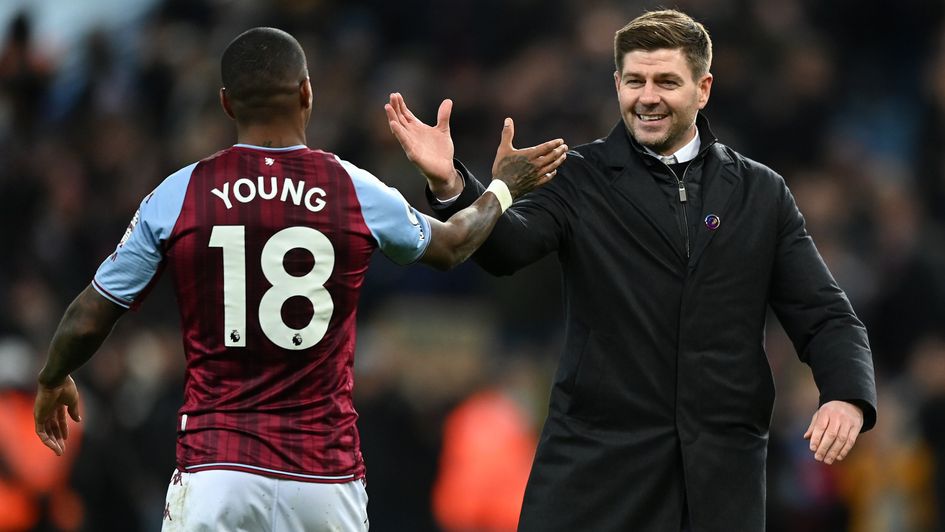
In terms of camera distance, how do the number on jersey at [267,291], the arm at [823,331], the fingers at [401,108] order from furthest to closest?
the fingers at [401,108], the arm at [823,331], the number on jersey at [267,291]

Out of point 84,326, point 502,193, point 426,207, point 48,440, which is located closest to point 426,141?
point 502,193

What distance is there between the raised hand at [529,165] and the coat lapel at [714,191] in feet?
1.57

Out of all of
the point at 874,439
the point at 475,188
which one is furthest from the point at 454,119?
the point at 475,188

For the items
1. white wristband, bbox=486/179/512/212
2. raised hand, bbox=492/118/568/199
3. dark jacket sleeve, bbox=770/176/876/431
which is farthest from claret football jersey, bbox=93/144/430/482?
dark jacket sleeve, bbox=770/176/876/431

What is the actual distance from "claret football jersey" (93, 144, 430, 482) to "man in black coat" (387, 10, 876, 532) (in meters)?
0.63

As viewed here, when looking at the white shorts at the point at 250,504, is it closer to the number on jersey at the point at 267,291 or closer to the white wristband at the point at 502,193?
the number on jersey at the point at 267,291

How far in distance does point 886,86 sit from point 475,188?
26.1 feet

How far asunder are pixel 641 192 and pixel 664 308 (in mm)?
389

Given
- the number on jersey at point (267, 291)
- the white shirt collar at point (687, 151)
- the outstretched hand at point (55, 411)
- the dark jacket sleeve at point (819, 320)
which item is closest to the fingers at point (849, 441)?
the dark jacket sleeve at point (819, 320)

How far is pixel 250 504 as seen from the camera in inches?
194

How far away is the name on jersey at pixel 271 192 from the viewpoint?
4941 mm

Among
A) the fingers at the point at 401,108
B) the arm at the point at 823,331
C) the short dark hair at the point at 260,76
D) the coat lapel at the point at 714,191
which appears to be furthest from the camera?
the fingers at the point at 401,108

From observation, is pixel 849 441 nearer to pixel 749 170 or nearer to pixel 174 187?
pixel 749 170

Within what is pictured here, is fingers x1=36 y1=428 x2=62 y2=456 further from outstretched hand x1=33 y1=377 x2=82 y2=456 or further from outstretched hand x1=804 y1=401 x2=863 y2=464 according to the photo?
outstretched hand x1=804 y1=401 x2=863 y2=464
